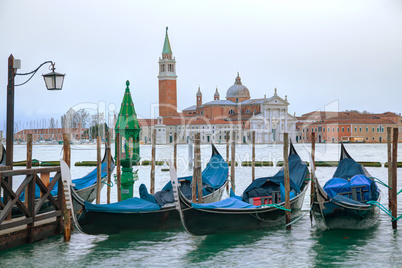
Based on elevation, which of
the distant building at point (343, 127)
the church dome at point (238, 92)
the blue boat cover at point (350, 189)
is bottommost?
the blue boat cover at point (350, 189)

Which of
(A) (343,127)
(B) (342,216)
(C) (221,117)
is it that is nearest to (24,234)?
(B) (342,216)

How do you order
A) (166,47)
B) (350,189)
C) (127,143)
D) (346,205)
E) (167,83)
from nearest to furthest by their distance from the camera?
1. (346,205)
2. (350,189)
3. (127,143)
4. (167,83)
5. (166,47)

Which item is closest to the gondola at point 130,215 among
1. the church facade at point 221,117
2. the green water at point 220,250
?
the green water at point 220,250

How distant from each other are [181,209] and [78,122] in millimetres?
36441

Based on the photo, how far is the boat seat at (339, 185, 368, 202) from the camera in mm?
6543

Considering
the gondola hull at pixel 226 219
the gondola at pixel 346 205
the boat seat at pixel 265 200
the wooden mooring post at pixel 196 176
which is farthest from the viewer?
the boat seat at pixel 265 200

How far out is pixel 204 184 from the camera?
7.86 m

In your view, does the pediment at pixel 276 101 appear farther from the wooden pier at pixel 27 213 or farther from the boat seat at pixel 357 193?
the wooden pier at pixel 27 213

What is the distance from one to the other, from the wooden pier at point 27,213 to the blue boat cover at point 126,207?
411mm

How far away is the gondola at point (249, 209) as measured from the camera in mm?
5527

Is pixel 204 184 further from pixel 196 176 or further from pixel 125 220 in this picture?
pixel 125 220

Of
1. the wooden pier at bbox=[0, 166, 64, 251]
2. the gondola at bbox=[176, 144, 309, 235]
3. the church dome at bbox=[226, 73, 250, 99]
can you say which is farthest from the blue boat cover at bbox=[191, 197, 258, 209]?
the church dome at bbox=[226, 73, 250, 99]

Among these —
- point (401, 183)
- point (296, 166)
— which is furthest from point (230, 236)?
point (401, 183)

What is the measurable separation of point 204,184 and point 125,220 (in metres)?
2.26
